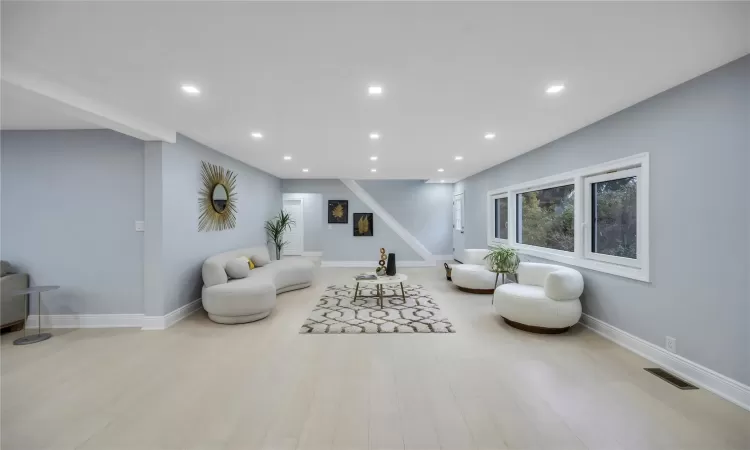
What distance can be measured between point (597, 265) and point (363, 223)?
19.4 ft

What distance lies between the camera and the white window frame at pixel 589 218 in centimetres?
291

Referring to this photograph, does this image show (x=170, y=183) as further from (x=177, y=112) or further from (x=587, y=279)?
(x=587, y=279)

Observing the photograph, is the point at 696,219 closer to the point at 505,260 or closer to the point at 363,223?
the point at 505,260

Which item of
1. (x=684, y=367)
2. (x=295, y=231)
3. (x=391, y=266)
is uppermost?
(x=295, y=231)

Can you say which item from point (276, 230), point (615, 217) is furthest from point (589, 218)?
point (276, 230)

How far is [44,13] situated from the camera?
163 cm

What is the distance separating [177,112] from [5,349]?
3.04 metres

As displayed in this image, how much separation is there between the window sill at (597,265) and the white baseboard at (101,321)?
5.26m

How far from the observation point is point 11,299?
3.55m

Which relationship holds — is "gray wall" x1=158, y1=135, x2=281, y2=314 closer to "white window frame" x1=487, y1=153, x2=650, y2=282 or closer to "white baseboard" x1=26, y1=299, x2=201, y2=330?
"white baseboard" x1=26, y1=299, x2=201, y2=330

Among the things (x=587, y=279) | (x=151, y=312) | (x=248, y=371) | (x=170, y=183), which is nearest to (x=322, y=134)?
(x=170, y=183)

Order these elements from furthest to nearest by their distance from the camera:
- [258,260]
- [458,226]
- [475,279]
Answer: [458,226] → [258,260] → [475,279]

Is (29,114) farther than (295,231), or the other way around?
→ (295,231)

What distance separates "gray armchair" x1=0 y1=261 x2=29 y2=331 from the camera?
3488 millimetres
